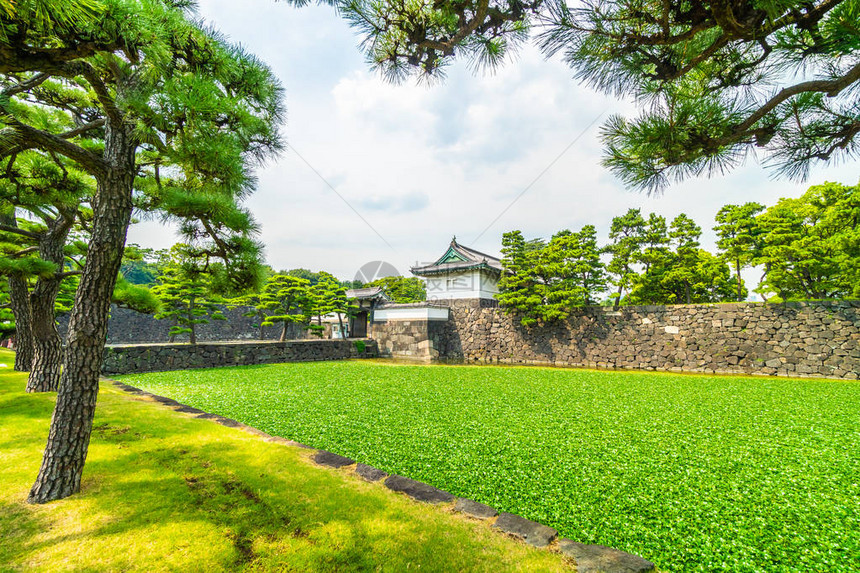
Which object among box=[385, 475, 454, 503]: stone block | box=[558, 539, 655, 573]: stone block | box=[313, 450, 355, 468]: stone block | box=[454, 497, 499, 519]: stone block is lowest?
box=[313, 450, 355, 468]: stone block

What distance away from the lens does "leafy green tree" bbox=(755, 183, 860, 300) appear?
7352 mm

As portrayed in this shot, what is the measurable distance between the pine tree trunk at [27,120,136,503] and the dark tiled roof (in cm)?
1145

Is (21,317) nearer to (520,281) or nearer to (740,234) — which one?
(520,281)

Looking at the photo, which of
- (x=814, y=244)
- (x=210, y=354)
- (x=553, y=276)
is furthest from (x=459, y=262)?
(x=814, y=244)

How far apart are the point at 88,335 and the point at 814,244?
12133 millimetres

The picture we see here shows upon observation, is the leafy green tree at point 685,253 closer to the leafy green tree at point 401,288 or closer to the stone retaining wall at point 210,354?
the stone retaining wall at point 210,354

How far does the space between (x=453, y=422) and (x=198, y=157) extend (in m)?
3.03

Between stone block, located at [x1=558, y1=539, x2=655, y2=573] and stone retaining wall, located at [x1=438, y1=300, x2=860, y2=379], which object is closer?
stone block, located at [x1=558, y1=539, x2=655, y2=573]

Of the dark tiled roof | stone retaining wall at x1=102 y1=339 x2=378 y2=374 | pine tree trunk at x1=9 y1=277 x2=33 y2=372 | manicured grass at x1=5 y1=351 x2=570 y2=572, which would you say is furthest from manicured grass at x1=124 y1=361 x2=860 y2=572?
the dark tiled roof

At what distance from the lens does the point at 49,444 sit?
166cm

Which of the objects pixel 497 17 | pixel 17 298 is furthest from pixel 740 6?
pixel 17 298

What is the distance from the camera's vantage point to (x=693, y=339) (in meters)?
8.48

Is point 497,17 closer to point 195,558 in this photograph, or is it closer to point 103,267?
point 103,267

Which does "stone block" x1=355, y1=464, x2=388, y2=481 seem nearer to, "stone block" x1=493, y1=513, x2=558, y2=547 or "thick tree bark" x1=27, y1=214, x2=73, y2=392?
"stone block" x1=493, y1=513, x2=558, y2=547
